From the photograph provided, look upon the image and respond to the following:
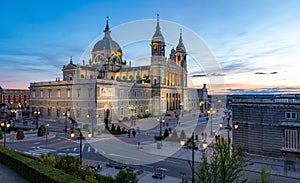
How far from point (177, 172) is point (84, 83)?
35.0 metres

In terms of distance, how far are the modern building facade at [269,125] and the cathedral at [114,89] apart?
22433 millimetres

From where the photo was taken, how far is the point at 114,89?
1989 inches

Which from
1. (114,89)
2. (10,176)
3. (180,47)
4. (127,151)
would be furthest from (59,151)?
(180,47)

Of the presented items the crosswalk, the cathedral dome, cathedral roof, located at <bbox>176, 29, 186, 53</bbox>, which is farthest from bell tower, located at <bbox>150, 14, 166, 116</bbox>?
the crosswalk

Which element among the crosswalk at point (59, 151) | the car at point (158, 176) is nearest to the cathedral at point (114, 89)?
the crosswalk at point (59, 151)

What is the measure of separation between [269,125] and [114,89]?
3537 centimetres

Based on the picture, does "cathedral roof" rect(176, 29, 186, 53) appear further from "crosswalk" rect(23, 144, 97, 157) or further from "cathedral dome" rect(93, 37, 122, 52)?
"crosswalk" rect(23, 144, 97, 157)

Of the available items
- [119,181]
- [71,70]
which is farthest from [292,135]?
[71,70]

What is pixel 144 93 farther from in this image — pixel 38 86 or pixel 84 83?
pixel 38 86

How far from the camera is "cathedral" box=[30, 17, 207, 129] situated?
47.9 m

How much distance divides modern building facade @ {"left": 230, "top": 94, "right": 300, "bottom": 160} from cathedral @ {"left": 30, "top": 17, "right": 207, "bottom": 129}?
22433 millimetres

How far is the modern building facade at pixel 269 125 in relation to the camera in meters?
19.6

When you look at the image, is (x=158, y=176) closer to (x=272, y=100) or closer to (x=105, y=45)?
(x=272, y=100)

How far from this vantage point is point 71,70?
58.9 meters
